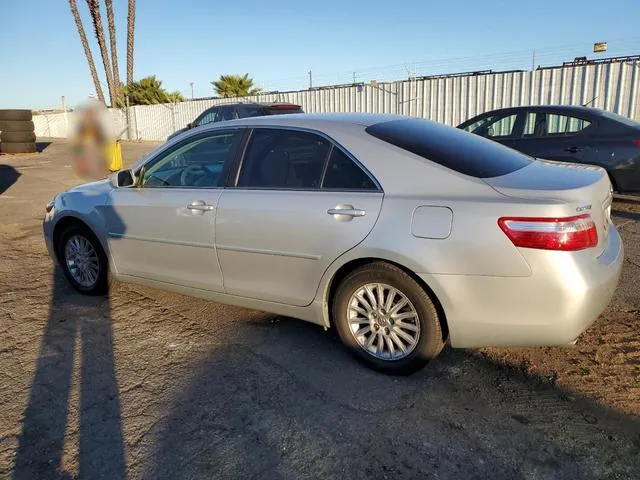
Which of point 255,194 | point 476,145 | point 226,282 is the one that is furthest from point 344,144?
point 226,282

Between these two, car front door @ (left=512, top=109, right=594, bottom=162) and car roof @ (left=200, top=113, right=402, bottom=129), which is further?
car front door @ (left=512, top=109, right=594, bottom=162)

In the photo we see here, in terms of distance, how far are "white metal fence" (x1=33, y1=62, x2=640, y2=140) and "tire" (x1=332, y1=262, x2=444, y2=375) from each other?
11.1 meters

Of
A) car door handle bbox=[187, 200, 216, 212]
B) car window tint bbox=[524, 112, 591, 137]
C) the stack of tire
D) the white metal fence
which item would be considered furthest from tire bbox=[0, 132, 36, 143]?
car door handle bbox=[187, 200, 216, 212]

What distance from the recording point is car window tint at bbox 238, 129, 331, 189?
339 cm

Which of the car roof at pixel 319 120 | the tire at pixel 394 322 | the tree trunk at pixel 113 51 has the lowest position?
the tire at pixel 394 322

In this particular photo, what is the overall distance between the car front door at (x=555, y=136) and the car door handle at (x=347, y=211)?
17.7 feet

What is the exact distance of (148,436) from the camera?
8.72ft

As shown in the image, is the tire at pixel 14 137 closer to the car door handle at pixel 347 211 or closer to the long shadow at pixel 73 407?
the long shadow at pixel 73 407

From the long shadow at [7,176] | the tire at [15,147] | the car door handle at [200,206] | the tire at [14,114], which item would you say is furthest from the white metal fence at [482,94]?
the car door handle at [200,206]

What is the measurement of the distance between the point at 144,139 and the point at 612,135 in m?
30.4

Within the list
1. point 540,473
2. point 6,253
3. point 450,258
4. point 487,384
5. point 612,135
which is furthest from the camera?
point 612,135

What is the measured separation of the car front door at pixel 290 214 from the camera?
10.3 ft

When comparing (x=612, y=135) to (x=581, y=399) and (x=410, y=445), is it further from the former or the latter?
(x=410, y=445)

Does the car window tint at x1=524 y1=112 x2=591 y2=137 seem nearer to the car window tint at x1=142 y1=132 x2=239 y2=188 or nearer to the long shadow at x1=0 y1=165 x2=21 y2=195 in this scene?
the car window tint at x1=142 y1=132 x2=239 y2=188
